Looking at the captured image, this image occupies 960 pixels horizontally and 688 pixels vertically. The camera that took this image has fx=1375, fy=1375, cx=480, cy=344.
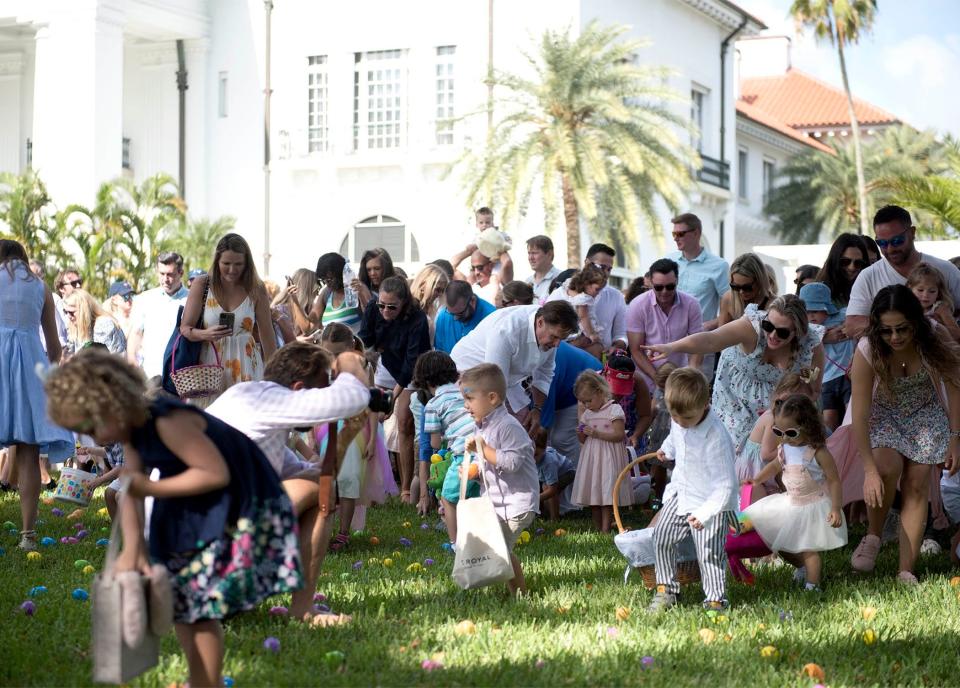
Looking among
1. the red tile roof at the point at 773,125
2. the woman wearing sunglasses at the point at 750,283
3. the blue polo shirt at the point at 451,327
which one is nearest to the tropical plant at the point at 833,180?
the red tile roof at the point at 773,125

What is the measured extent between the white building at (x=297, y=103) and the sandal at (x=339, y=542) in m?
24.8

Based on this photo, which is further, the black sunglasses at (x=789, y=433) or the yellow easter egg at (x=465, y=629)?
the black sunglasses at (x=789, y=433)

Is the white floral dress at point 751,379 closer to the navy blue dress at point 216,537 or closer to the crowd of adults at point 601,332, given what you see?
the crowd of adults at point 601,332

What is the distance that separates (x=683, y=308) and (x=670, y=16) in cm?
2957

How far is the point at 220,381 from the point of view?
864 centimetres

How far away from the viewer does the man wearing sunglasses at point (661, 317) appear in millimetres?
10914

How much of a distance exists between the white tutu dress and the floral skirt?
3484 millimetres

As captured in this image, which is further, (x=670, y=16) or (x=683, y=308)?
(x=670, y=16)

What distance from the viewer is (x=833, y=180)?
49156mm

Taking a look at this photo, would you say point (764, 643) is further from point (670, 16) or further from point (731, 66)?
point (731, 66)

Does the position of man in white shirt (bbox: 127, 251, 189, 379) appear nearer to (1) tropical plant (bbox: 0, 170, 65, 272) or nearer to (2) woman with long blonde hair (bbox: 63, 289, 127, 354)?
(2) woman with long blonde hair (bbox: 63, 289, 127, 354)

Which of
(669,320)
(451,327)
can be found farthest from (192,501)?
(669,320)

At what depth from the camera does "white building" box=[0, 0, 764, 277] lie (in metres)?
34.3

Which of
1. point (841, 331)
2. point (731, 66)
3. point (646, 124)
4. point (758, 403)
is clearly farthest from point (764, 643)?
point (731, 66)
